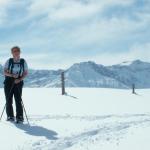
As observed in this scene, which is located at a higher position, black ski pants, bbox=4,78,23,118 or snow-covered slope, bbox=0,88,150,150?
black ski pants, bbox=4,78,23,118

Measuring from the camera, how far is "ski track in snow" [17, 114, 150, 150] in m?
11.6

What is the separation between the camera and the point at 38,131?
536 inches

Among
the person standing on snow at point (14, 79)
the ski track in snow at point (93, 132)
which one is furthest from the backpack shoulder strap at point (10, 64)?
the ski track in snow at point (93, 132)

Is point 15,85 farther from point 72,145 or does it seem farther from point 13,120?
point 72,145

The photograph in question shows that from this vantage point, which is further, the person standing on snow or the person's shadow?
the person standing on snow

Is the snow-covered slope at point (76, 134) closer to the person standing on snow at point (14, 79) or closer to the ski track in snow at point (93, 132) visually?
the ski track in snow at point (93, 132)

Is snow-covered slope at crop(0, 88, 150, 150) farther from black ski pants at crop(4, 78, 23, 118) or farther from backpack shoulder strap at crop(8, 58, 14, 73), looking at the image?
backpack shoulder strap at crop(8, 58, 14, 73)

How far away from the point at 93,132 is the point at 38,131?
1.44 m

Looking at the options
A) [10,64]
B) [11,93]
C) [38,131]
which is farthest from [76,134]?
[10,64]

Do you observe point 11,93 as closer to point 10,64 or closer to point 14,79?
point 14,79

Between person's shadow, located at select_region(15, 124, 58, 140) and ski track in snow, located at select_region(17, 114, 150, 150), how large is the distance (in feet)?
1.22

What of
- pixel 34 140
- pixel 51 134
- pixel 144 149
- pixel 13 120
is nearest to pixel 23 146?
pixel 34 140

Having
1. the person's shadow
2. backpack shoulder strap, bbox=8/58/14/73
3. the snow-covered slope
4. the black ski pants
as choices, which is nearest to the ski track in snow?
the snow-covered slope

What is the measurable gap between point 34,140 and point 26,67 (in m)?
3.52
